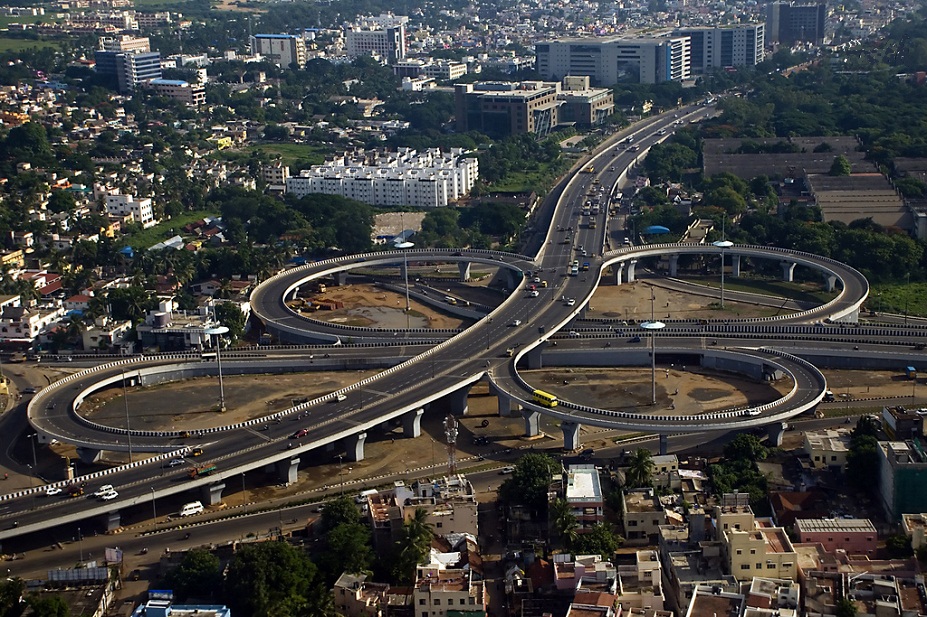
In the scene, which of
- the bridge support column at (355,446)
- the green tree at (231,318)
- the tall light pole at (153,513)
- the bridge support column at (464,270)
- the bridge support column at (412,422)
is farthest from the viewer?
the bridge support column at (464,270)

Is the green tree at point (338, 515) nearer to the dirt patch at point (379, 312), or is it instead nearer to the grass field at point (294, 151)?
the dirt patch at point (379, 312)

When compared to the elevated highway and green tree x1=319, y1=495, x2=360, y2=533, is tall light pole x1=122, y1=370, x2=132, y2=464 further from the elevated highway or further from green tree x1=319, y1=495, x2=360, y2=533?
green tree x1=319, y1=495, x2=360, y2=533

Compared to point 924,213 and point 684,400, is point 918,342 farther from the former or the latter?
point 924,213

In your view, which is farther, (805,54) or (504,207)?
(805,54)

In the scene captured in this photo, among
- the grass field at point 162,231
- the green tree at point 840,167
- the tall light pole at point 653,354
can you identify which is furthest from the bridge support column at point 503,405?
the green tree at point 840,167

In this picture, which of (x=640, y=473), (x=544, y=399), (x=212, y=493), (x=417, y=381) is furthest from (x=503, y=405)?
(x=212, y=493)

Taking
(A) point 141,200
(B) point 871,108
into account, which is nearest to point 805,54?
(B) point 871,108
